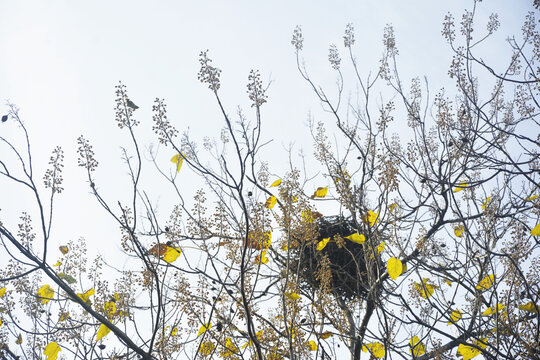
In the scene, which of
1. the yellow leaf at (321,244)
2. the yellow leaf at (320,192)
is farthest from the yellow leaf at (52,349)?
the yellow leaf at (320,192)

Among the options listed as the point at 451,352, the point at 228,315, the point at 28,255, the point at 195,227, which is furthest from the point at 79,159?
the point at 451,352

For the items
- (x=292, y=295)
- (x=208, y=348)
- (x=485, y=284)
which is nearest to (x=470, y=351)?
(x=485, y=284)

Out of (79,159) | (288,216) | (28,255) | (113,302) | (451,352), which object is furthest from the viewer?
(451,352)

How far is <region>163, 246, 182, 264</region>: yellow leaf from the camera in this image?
326 centimetres

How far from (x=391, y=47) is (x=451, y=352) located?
2892 mm

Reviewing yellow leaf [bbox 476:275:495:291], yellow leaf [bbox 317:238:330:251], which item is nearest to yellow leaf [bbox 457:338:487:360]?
yellow leaf [bbox 476:275:495:291]

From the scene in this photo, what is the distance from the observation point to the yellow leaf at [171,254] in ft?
10.7

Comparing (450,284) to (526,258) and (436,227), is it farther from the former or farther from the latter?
(526,258)

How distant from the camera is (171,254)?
329cm

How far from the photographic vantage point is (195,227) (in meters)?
3.45

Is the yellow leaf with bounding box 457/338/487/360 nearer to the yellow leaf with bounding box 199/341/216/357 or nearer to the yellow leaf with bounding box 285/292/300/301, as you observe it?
the yellow leaf with bounding box 285/292/300/301

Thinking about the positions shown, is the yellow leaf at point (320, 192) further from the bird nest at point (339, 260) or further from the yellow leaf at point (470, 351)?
the yellow leaf at point (470, 351)

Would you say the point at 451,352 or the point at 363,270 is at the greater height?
the point at 363,270

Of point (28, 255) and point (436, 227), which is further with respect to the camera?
point (436, 227)
